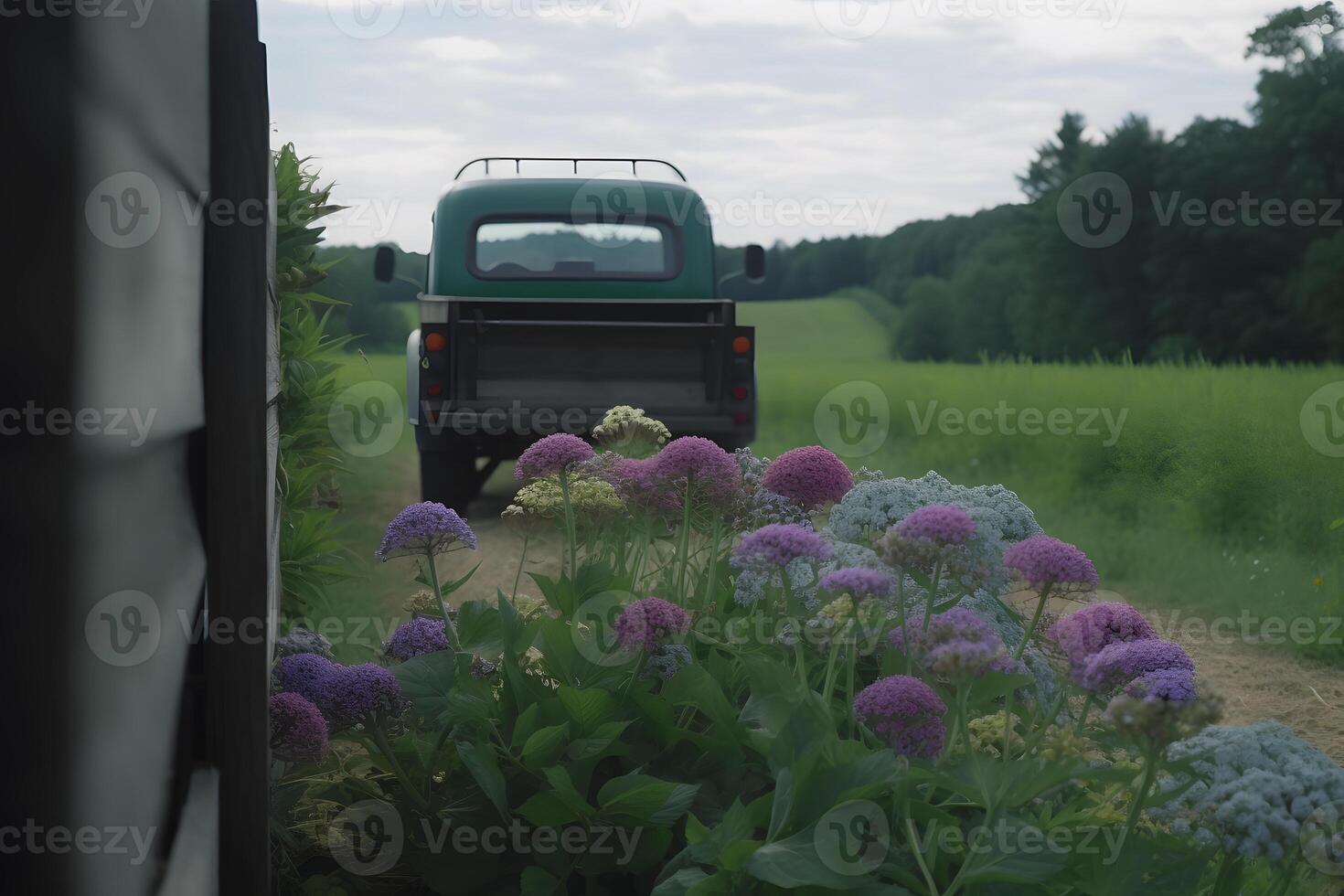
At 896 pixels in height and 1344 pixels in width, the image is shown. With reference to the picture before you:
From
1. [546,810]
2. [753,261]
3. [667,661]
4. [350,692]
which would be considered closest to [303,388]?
[350,692]

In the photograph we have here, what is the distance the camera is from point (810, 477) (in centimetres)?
231

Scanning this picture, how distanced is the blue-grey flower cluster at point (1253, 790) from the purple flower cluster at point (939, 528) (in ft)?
1.49

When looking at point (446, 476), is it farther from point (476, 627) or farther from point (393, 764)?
point (393, 764)

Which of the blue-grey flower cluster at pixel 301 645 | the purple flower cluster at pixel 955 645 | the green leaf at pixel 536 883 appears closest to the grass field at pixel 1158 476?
the blue-grey flower cluster at pixel 301 645

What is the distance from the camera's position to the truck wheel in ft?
24.8

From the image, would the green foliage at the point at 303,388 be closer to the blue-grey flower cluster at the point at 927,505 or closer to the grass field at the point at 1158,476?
the grass field at the point at 1158,476

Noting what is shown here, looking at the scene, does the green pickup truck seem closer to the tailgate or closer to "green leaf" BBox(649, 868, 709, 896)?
the tailgate

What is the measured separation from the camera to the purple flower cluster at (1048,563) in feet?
6.08

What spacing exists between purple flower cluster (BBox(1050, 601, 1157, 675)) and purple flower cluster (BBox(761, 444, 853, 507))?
518mm

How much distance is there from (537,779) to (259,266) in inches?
42.7

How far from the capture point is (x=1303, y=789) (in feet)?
5.25

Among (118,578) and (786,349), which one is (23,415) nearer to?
(118,578)

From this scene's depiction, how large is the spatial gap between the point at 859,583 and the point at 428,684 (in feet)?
3.26

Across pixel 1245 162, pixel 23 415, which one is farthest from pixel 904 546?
pixel 1245 162
